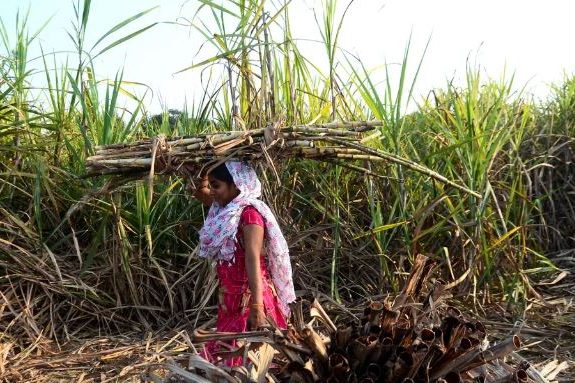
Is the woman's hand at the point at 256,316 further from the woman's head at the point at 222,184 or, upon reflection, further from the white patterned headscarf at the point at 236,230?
the woman's head at the point at 222,184

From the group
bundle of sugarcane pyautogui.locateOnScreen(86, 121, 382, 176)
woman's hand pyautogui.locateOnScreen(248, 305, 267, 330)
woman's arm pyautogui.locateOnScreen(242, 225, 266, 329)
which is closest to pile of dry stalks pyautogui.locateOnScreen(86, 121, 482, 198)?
bundle of sugarcane pyautogui.locateOnScreen(86, 121, 382, 176)

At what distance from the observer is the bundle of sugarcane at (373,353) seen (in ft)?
3.80

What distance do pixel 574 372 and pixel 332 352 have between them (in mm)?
1737

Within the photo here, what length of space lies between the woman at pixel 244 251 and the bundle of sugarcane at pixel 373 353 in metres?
0.96

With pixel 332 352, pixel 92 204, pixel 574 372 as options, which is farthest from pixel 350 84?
pixel 332 352

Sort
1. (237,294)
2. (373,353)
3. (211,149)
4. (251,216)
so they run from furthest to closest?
(237,294) → (251,216) → (211,149) → (373,353)

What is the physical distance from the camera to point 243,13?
294 cm

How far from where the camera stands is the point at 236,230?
227cm

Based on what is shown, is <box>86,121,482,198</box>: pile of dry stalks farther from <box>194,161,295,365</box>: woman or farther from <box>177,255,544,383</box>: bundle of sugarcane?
<box>177,255,544,383</box>: bundle of sugarcane

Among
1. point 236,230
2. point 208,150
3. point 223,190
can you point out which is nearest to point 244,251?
point 236,230

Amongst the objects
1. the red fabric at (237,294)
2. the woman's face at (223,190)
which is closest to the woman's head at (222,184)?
the woman's face at (223,190)

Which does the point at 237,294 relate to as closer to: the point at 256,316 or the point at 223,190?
the point at 256,316

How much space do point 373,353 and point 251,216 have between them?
3.70 ft

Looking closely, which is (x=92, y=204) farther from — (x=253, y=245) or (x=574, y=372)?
(x=574, y=372)
